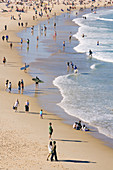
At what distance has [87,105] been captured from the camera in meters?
27.2

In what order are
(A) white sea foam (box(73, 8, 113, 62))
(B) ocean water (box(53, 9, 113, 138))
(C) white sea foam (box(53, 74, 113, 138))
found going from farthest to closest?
(A) white sea foam (box(73, 8, 113, 62)) < (B) ocean water (box(53, 9, 113, 138)) < (C) white sea foam (box(53, 74, 113, 138))

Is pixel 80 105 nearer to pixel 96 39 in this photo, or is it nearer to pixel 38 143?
pixel 38 143

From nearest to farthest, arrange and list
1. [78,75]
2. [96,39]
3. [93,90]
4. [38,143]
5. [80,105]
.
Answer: [38,143] → [80,105] → [93,90] → [78,75] → [96,39]

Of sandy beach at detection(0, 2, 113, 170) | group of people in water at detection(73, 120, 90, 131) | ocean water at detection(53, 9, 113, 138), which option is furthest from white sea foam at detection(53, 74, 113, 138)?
sandy beach at detection(0, 2, 113, 170)

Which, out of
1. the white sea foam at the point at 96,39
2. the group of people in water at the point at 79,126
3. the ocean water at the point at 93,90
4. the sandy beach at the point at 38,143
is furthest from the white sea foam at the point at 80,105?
the white sea foam at the point at 96,39

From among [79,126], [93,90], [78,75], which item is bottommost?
[79,126]

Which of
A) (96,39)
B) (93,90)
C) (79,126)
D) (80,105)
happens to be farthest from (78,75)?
(96,39)

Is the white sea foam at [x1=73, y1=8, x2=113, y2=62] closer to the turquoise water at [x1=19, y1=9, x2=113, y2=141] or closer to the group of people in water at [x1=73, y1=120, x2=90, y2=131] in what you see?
the turquoise water at [x1=19, y1=9, x2=113, y2=141]

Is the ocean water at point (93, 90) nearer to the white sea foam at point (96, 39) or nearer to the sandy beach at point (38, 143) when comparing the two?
the white sea foam at point (96, 39)

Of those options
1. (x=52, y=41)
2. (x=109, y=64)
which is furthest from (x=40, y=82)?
(x=52, y=41)

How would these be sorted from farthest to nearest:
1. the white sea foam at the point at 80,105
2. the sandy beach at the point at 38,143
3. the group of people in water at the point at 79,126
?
the white sea foam at the point at 80,105 < the group of people in water at the point at 79,126 < the sandy beach at the point at 38,143

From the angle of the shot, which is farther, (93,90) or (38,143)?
(93,90)

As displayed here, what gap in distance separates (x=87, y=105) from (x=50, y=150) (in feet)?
33.6

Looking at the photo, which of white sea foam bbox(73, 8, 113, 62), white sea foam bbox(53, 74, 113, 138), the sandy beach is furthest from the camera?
white sea foam bbox(73, 8, 113, 62)
